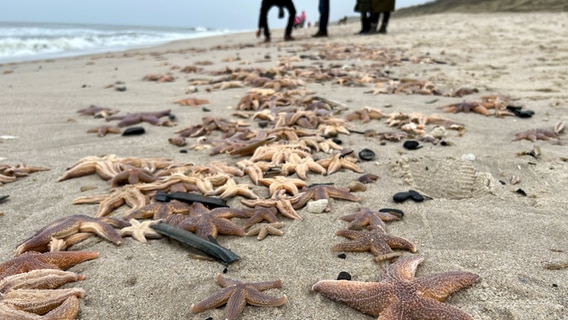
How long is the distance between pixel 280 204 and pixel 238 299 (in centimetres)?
117

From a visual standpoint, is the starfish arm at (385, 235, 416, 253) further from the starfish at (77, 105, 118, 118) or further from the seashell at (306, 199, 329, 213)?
the starfish at (77, 105, 118, 118)

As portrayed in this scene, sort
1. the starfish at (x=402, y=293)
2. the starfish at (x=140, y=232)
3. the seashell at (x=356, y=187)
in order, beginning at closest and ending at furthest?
the starfish at (x=402, y=293), the starfish at (x=140, y=232), the seashell at (x=356, y=187)

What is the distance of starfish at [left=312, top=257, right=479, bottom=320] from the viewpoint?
2.04 m

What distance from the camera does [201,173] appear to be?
397cm

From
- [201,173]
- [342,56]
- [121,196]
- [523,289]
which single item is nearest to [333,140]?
[201,173]

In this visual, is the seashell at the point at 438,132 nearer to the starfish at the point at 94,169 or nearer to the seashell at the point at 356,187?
the seashell at the point at 356,187

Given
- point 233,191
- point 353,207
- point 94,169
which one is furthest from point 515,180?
point 94,169

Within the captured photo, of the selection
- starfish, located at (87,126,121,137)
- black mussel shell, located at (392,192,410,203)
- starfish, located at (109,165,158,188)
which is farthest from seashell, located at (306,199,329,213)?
starfish, located at (87,126,121,137)

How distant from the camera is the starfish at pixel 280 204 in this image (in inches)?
127

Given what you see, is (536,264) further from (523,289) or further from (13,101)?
(13,101)

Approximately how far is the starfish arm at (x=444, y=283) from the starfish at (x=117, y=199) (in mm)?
2179

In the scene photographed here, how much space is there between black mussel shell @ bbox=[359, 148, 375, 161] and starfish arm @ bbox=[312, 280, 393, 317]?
228cm

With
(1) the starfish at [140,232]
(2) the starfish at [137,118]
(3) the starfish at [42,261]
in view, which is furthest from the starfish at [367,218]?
(2) the starfish at [137,118]

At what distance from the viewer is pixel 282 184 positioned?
11.9 feet
